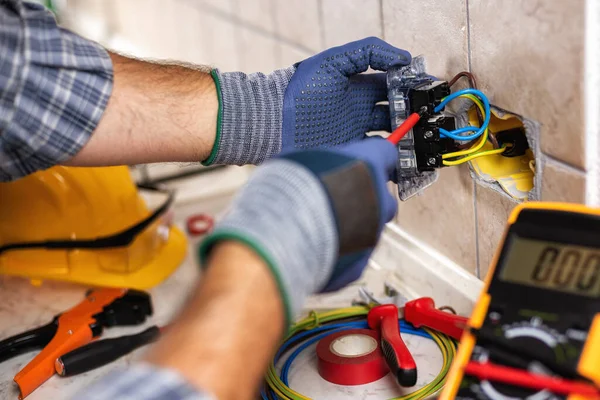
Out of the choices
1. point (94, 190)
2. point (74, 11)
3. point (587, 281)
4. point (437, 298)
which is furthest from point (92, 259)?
point (74, 11)

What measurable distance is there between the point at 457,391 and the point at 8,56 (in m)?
0.51

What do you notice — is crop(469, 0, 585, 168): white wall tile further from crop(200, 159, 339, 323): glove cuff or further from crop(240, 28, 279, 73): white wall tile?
crop(240, 28, 279, 73): white wall tile

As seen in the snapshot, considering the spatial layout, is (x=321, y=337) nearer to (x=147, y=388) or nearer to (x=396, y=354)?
(x=396, y=354)

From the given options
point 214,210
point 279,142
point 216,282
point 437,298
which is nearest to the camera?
point 216,282

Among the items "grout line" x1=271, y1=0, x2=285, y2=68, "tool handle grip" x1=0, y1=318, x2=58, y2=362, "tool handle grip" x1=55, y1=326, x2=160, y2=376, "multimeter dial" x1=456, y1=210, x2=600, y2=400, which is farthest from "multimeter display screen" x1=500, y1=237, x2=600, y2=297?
"grout line" x1=271, y1=0, x2=285, y2=68

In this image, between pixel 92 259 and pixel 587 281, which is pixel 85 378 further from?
pixel 587 281

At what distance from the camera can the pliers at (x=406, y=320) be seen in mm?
653

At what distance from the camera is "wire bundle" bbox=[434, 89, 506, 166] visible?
68 cm

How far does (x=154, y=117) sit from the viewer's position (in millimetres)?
750

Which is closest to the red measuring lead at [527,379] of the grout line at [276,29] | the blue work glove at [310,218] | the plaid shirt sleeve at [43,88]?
the blue work glove at [310,218]

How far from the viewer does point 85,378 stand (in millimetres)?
803

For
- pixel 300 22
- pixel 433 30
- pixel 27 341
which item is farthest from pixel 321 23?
pixel 27 341

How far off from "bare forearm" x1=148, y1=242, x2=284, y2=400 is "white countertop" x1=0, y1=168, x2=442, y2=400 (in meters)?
0.15

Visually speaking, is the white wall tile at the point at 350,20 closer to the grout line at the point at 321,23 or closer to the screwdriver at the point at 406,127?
the grout line at the point at 321,23
